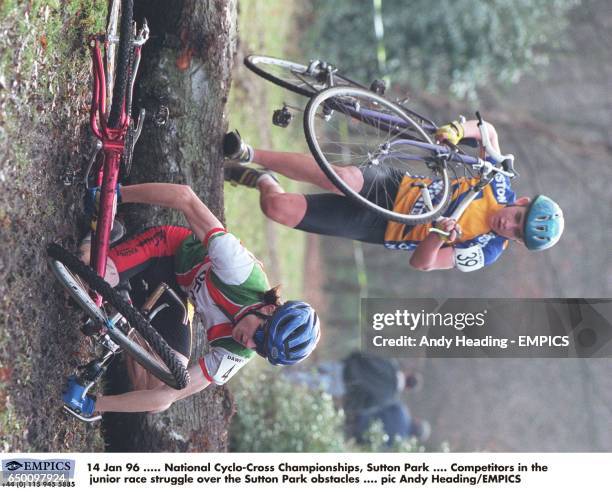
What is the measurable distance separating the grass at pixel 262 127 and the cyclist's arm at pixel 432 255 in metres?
2.19

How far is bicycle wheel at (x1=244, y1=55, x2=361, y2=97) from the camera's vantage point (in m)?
3.47

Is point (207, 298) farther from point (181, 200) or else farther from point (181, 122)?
point (181, 122)

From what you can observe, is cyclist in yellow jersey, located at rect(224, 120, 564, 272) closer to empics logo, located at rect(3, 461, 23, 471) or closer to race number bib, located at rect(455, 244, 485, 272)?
race number bib, located at rect(455, 244, 485, 272)

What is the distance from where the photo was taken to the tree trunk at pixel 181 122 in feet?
10.7

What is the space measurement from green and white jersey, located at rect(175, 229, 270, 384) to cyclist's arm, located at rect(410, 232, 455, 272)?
716 millimetres

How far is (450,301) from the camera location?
371 centimetres

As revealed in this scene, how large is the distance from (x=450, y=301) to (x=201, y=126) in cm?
133

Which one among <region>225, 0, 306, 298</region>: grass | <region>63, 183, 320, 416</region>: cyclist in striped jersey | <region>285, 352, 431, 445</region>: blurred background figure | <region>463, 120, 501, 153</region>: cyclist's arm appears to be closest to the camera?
<region>63, 183, 320, 416</region>: cyclist in striped jersey

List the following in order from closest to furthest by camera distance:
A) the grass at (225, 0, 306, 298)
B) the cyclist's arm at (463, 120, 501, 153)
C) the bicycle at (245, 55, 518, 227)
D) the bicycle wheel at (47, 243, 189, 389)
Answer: the bicycle wheel at (47, 243, 189, 389) → the bicycle at (245, 55, 518, 227) → the cyclist's arm at (463, 120, 501, 153) → the grass at (225, 0, 306, 298)

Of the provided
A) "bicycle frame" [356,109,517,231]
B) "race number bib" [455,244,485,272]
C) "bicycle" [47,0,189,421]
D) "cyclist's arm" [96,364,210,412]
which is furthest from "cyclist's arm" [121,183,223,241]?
"race number bib" [455,244,485,272]

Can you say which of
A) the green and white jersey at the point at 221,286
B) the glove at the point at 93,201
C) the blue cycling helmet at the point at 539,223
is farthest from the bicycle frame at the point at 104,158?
the blue cycling helmet at the point at 539,223

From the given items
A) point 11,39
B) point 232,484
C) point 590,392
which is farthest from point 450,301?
point 590,392

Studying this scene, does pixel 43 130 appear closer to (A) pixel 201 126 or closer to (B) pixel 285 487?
(A) pixel 201 126

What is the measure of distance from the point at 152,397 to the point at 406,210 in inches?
47.9
